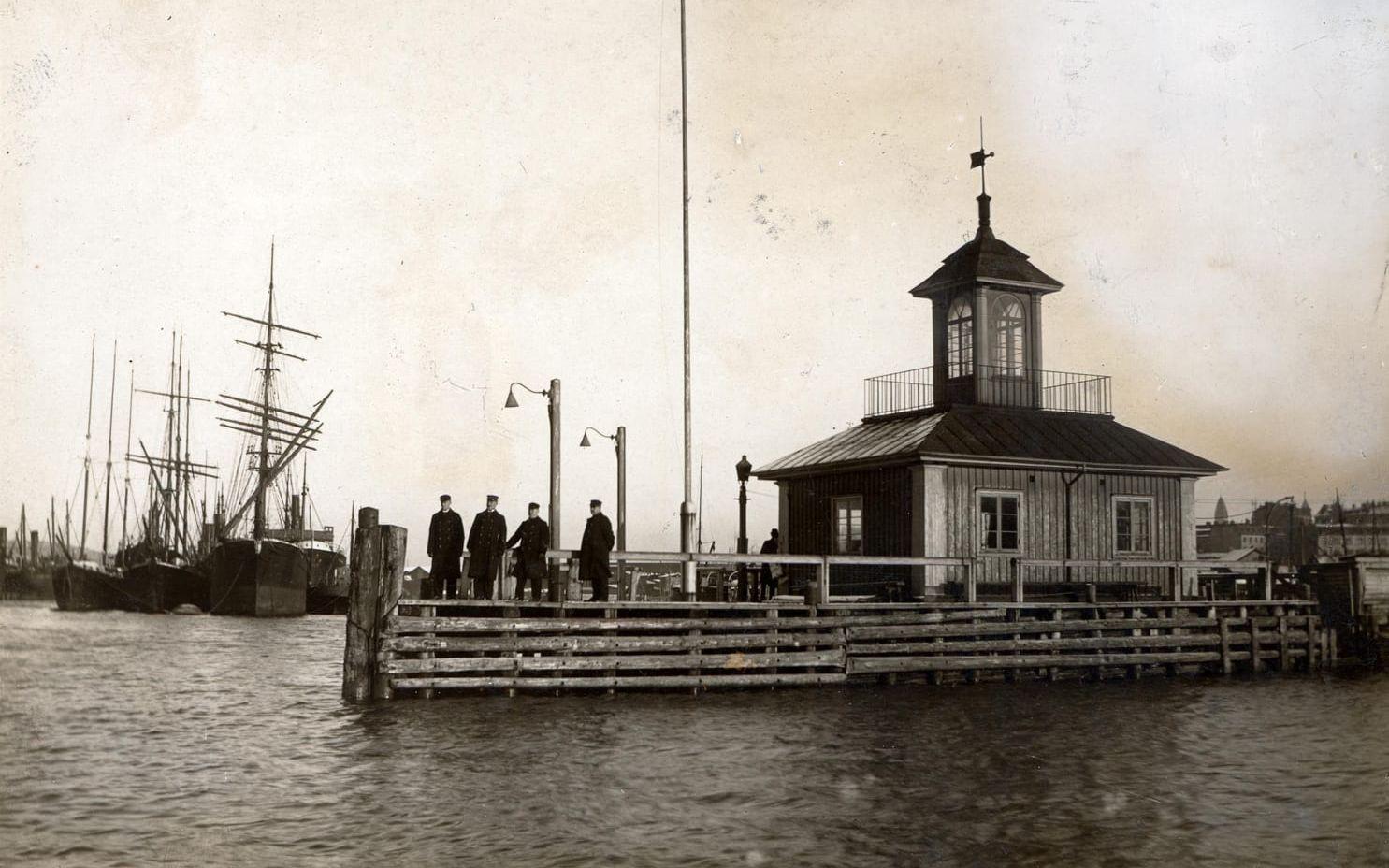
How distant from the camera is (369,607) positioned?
18.3 metres

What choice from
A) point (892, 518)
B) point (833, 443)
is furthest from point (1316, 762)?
point (833, 443)

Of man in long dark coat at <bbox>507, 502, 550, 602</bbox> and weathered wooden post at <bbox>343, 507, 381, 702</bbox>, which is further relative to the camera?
man in long dark coat at <bbox>507, 502, 550, 602</bbox>

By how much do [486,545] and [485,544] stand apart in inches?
0.9

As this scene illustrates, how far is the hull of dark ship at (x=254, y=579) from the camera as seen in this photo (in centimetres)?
6650

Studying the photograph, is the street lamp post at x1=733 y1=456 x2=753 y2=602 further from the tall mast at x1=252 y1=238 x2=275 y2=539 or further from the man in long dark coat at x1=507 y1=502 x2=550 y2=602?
the tall mast at x1=252 y1=238 x2=275 y2=539

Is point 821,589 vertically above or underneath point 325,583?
above

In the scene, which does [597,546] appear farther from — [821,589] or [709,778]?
[709,778]

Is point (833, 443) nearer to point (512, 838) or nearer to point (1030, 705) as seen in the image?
point (1030, 705)

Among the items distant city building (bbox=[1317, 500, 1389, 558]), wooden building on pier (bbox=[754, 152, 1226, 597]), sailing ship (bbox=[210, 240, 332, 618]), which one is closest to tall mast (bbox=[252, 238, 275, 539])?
sailing ship (bbox=[210, 240, 332, 618])

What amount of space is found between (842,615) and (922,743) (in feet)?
22.7

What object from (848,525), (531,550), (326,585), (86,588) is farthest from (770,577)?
(86,588)

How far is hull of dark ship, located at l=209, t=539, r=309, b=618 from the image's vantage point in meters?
66.5

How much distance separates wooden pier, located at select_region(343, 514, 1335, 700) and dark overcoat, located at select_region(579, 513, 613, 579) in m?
0.61

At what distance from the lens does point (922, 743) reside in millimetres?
14617
